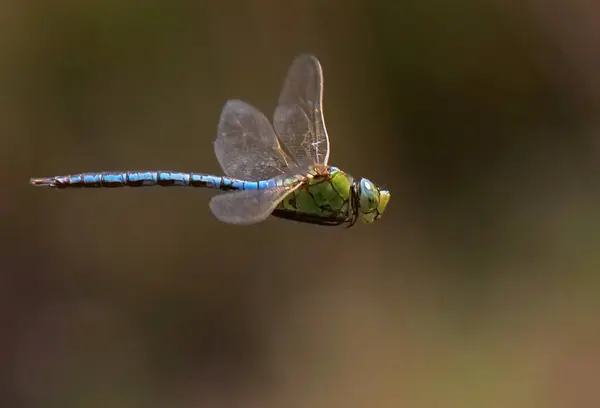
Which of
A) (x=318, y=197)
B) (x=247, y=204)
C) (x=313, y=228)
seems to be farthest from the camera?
(x=313, y=228)

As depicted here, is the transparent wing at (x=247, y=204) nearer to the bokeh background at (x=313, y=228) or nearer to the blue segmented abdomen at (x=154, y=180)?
the blue segmented abdomen at (x=154, y=180)

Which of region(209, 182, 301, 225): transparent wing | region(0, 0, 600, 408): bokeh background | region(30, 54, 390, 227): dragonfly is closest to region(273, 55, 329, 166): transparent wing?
region(30, 54, 390, 227): dragonfly

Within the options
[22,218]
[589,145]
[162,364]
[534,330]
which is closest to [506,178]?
[589,145]

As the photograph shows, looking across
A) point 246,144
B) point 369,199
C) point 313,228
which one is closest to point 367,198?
point 369,199

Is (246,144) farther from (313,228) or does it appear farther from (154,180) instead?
(313,228)

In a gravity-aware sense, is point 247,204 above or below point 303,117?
below

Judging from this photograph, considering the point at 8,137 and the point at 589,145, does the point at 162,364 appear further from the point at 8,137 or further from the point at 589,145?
the point at 589,145

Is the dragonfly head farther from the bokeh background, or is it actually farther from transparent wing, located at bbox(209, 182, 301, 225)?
the bokeh background

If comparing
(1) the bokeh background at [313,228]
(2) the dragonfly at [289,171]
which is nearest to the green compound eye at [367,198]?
(2) the dragonfly at [289,171]
